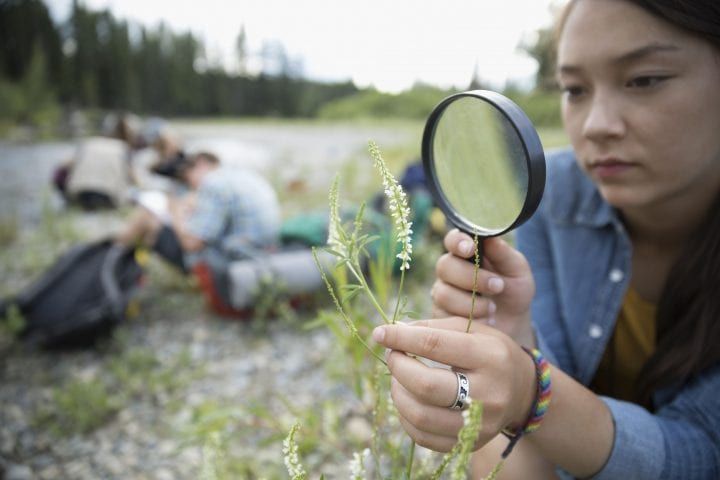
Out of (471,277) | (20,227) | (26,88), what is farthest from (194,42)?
(471,277)

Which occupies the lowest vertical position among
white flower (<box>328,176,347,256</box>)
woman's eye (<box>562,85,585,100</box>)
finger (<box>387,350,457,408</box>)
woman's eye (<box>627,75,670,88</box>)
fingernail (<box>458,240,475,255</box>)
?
finger (<box>387,350,457,408</box>)

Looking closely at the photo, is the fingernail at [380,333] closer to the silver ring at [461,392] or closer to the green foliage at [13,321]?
the silver ring at [461,392]

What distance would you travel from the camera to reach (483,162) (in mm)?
1002

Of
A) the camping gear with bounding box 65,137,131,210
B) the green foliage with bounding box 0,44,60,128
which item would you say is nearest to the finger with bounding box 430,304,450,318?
the camping gear with bounding box 65,137,131,210

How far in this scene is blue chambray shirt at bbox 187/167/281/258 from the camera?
4359mm

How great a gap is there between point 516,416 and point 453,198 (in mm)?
448

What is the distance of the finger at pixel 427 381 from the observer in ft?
2.39

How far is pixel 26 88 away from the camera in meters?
21.6

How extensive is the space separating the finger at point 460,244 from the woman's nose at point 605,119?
1.77ft

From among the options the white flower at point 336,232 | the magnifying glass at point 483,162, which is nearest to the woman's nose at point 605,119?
the magnifying glass at point 483,162

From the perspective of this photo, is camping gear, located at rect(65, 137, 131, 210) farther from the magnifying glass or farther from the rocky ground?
the magnifying glass

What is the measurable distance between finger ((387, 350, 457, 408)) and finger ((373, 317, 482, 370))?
0.07ft

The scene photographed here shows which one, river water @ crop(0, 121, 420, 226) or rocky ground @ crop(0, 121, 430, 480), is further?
river water @ crop(0, 121, 420, 226)

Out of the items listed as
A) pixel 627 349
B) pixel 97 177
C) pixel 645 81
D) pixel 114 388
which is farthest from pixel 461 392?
pixel 97 177
